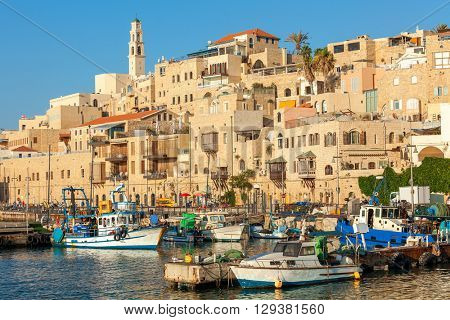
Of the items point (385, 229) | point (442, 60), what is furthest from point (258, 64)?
point (385, 229)

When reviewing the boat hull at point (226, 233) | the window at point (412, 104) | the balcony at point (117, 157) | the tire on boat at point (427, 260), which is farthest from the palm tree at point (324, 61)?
the tire on boat at point (427, 260)

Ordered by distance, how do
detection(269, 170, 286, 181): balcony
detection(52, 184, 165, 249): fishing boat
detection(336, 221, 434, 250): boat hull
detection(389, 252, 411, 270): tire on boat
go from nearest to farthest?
Result: 1. detection(389, 252, 411, 270): tire on boat
2. detection(336, 221, 434, 250): boat hull
3. detection(52, 184, 165, 249): fishing boat
4. detection(269, 170, 286, 181): balcony

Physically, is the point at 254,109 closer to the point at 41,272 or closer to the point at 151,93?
the point at 151,93

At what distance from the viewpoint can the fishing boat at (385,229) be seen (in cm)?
3553

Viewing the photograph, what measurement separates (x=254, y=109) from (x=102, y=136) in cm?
1973

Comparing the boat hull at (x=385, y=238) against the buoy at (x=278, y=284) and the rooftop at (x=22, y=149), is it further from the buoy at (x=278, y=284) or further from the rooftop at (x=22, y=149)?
the rooftop at (x=22, y=149)

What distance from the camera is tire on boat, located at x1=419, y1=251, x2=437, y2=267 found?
3206 cm

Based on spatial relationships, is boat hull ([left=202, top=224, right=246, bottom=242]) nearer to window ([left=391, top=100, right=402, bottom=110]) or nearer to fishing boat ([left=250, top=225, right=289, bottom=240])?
fishing boat ([left=250, top=225, right=289, bottom=240])

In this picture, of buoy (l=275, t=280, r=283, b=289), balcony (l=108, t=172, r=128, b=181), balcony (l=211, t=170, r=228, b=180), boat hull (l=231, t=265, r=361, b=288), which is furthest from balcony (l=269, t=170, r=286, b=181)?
buoy (l=275, t=280, r=283, b=289)

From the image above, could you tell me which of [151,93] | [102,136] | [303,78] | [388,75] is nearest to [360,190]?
[388,75]

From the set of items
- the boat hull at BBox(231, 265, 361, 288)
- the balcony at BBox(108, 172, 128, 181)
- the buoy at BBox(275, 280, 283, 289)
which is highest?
the balcony at BBox(108, 172, 128, 181)

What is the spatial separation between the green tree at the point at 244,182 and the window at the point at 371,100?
11.3m

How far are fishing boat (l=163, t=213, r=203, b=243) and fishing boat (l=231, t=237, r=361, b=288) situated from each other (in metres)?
20.6

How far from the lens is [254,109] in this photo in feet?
242
